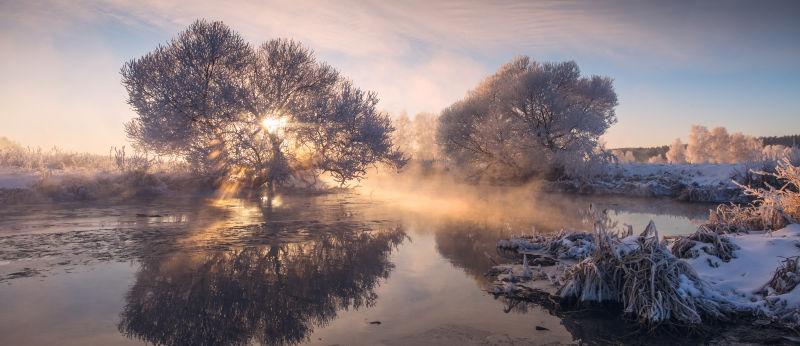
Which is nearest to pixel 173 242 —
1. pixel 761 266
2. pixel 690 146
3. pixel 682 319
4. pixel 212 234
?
pixel 212 234

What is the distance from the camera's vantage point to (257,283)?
658 cm

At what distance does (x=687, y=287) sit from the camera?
5.52 m

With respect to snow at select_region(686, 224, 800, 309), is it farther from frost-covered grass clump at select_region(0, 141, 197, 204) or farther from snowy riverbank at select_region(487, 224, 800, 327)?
frost-covered grass clump at select_region(0, 141, 197, 204)

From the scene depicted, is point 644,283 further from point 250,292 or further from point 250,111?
point 250,111

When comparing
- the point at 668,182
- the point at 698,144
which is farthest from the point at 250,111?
the point at 698,144

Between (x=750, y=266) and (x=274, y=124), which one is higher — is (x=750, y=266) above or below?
below

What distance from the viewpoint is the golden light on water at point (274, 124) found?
68.5 feet

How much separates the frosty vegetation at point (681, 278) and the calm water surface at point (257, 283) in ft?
1.72

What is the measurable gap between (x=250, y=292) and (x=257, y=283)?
1.29 ft

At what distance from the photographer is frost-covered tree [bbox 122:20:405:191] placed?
18.9m

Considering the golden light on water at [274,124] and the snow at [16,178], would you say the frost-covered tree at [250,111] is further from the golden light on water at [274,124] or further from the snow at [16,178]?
the snow at [16,178]

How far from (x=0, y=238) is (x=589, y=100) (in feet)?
104

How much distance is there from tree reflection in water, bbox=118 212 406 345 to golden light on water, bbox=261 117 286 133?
12.6 m

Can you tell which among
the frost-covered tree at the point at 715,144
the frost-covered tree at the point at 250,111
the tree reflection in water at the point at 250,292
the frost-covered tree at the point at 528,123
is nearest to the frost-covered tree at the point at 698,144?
the frost-covered tree at the point at 715,144
